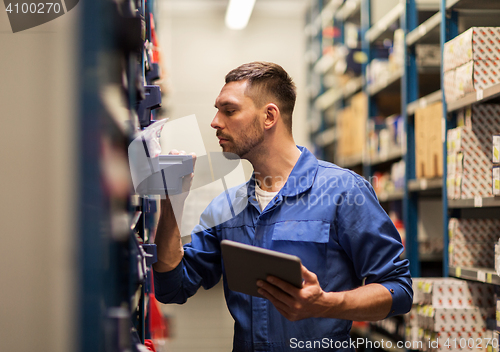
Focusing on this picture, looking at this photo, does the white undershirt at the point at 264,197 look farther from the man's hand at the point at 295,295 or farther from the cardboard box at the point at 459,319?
the cardboard box at the point at 459,319

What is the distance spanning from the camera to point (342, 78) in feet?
17.1

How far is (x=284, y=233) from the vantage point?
1.63 m

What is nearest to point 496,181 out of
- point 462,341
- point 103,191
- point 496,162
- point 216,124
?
point 496,162

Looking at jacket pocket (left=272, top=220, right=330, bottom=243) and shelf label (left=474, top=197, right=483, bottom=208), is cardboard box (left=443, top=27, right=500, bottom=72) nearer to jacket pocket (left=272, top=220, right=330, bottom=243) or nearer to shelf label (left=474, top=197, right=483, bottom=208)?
shelf label (left=474, top=197, right=483, bottom=208)

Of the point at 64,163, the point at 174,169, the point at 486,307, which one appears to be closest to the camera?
the point at 64,163

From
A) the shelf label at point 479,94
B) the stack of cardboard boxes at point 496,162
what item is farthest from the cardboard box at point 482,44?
the stack of cardboard boxes at point 496,162

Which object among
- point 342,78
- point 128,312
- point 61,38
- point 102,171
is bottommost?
point 128,312

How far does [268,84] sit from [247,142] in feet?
0.85

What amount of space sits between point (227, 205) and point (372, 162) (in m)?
2.74

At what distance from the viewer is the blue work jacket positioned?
1557 mm

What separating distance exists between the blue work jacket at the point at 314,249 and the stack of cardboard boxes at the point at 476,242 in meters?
1.10

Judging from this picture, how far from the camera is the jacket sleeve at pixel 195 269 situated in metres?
1.60

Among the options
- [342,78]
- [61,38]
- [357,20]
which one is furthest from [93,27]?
[357,20]

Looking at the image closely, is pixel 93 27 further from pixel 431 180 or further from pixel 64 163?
pixel 431 180
